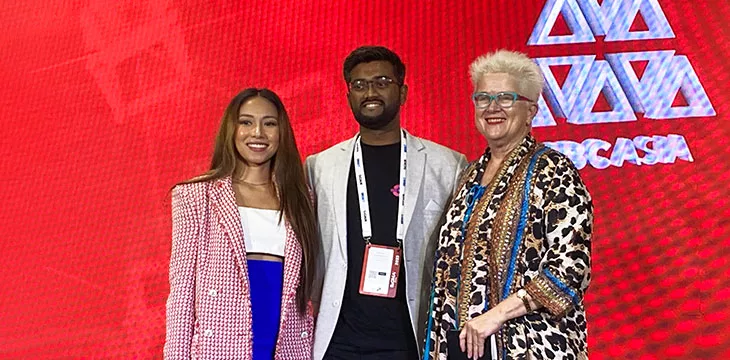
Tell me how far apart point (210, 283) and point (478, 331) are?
756mm

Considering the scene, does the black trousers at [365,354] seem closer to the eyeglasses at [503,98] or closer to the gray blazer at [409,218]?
the gray blazer at [409,218]

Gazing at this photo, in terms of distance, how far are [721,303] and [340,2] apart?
218cm

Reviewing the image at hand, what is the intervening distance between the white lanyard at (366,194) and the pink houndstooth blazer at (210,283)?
278 mm

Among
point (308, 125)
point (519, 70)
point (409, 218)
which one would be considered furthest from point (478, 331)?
point (308, 125)

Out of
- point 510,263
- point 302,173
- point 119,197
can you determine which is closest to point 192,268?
point 302,173

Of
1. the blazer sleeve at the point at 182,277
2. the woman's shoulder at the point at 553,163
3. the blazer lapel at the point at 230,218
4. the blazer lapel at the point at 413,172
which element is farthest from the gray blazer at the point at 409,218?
the woman's shoulder at the point at 553,163

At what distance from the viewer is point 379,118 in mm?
2498

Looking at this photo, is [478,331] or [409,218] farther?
[409,218]

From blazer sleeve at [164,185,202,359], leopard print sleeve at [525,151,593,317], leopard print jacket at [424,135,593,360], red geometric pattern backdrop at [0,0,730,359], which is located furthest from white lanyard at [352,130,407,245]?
red geometric pattern backdrop at [0,0,730,359]

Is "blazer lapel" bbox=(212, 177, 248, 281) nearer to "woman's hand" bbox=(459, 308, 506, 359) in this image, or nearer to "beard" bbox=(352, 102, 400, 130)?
"beard" bbox=(352, 102, 400, 130)

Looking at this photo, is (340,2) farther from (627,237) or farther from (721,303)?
(721,303)

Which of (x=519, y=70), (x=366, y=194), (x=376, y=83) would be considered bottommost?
(x=366, y=194)

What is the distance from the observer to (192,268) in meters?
2.14

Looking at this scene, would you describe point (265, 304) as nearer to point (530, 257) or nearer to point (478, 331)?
point (478, 331)
